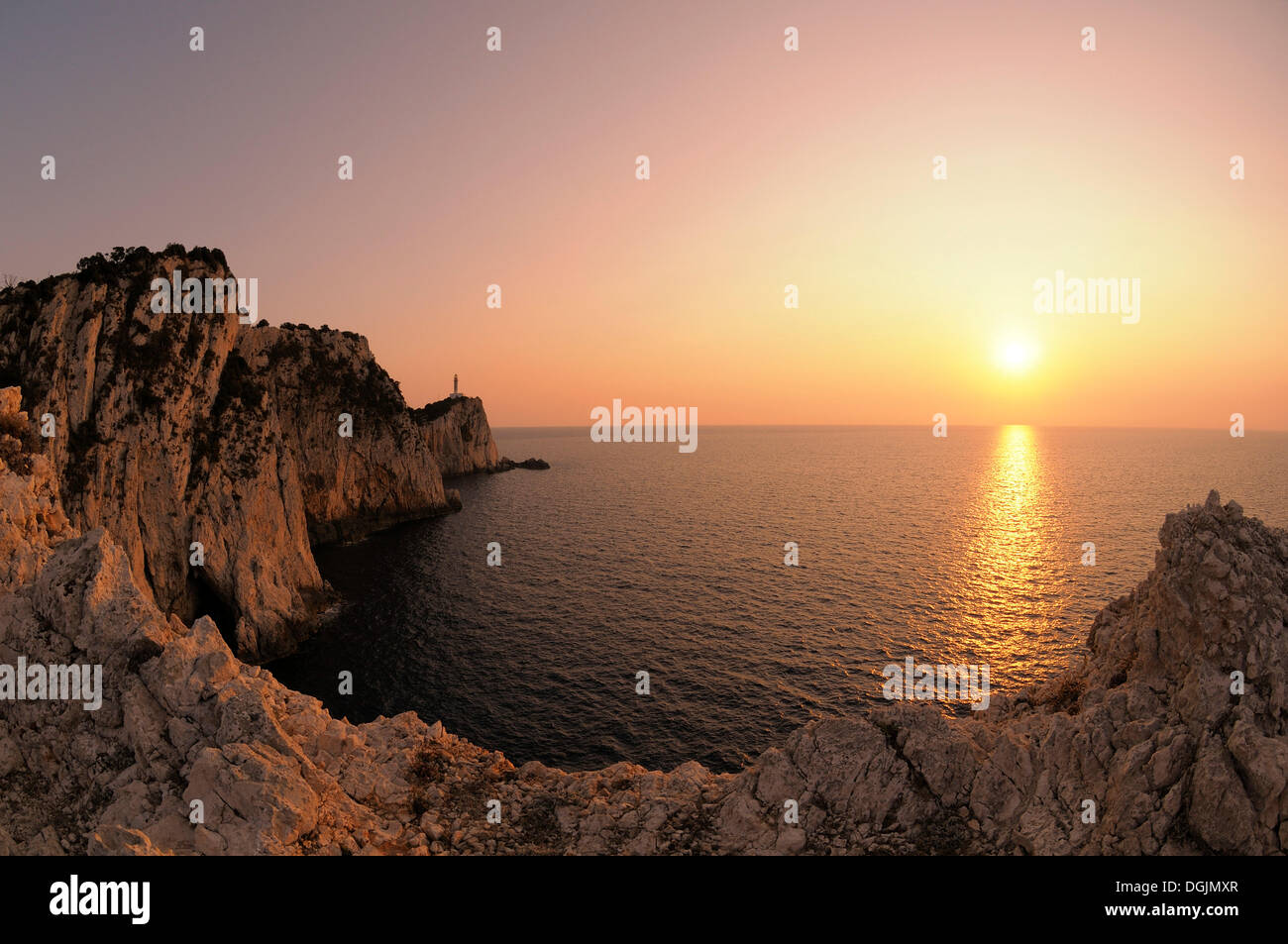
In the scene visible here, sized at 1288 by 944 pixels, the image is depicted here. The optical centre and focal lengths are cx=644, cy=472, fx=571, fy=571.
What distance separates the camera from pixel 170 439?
137 feet

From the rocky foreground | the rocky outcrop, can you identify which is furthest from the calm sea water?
the rocky outcrop

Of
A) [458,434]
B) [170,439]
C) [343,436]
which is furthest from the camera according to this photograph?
[458,434]

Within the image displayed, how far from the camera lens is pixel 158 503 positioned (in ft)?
135

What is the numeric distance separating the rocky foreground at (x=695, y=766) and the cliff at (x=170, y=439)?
21376 mm

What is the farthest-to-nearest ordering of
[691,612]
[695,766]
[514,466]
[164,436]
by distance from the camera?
1. [514,466]
2. [691,612]
3. [164,436]
4. [695,766]

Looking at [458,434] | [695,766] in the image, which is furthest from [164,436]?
[458,434]

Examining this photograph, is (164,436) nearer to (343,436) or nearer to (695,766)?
(695,766)

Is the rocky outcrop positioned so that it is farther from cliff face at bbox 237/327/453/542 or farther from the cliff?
the cliff

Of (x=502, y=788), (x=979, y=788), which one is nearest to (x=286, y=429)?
(x=502, y=788)

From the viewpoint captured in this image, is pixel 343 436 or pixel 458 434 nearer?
pixel 343 436

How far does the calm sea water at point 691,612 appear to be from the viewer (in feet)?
117

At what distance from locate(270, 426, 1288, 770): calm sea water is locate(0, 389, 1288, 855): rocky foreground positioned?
14231mm

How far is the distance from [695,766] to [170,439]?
4404cm
